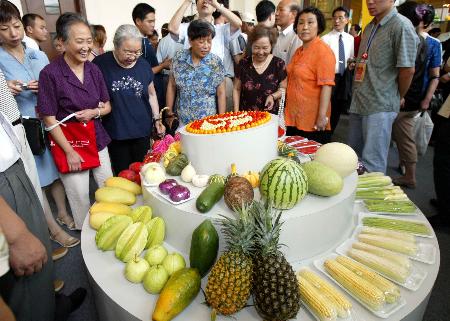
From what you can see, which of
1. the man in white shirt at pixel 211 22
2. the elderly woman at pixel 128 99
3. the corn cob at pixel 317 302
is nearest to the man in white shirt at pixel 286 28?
the man in white shirt at pixel 211 22

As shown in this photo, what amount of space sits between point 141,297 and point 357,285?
1006 millimetres

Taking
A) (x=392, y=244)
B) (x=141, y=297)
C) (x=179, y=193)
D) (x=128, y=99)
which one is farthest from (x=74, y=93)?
(x=392, y=244)

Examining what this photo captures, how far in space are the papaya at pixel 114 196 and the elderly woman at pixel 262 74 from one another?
64.9 inches

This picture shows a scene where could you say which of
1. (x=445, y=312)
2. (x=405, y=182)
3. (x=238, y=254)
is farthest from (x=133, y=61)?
(x=405, y=182)

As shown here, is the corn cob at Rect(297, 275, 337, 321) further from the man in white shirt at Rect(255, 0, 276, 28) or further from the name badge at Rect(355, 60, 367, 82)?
the man in white shirt at Rect(255, 0, 276, 28)

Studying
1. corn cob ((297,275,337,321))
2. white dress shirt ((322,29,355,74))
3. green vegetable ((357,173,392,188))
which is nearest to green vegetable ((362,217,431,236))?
green vegetable ((357,173,392,188))

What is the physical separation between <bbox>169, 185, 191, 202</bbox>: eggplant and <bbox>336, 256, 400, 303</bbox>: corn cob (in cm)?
87

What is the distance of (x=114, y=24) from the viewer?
702 centimetres

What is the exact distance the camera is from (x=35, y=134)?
2.23 metres

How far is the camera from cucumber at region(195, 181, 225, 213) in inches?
62.1

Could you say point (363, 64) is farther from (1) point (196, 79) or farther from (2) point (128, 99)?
(2) point (128, 99)

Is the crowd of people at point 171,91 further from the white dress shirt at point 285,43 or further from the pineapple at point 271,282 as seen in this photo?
the pineapple at point 271,282

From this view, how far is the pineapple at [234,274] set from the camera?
1265 millimetres

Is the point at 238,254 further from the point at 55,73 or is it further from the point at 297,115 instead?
the point at 297,115
